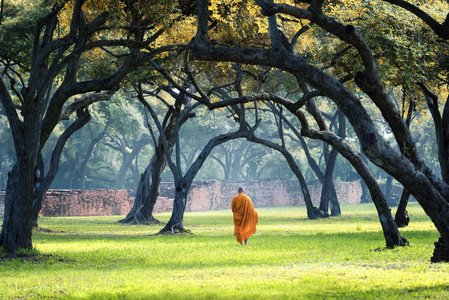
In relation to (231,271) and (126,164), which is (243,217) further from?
(126,164)

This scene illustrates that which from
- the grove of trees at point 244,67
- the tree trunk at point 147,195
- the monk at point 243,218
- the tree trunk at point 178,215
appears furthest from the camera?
the tree trunk at point 147,195

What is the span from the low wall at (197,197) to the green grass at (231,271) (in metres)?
21.5

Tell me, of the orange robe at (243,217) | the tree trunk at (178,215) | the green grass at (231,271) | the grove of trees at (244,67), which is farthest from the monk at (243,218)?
the tree trunk at (178,215)

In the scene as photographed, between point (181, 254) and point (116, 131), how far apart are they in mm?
36299

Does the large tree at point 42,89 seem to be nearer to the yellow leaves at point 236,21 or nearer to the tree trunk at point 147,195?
the yellow leaves at point 236,21

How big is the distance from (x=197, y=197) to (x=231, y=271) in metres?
39.0

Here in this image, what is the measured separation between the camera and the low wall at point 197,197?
1395 inches

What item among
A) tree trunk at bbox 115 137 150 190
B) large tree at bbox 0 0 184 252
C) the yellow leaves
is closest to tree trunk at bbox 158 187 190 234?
the yellow leaves

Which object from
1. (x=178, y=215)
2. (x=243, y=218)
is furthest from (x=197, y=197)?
(x=243, y=218)

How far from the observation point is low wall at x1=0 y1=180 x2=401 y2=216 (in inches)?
1395

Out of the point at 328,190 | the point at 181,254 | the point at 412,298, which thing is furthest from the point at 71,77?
the point at 328,190

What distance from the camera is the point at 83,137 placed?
49469mm

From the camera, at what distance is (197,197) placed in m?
48.0

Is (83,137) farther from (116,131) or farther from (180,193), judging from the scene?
(180,193)
